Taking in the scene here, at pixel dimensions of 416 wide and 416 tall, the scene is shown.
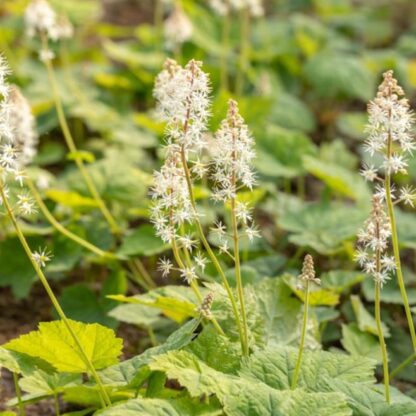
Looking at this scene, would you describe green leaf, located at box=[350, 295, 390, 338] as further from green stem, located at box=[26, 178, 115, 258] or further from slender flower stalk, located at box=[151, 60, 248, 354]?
green stem, located at box=[26, 178, 115, 258]

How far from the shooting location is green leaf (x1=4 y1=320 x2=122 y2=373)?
110 inches

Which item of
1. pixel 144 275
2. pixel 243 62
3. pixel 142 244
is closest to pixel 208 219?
pixel 144 275

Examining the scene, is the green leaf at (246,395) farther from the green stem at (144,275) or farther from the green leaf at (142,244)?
the green stem at (144,275)

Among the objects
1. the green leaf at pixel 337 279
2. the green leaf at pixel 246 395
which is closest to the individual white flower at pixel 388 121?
the green leaf at pixel 246 395

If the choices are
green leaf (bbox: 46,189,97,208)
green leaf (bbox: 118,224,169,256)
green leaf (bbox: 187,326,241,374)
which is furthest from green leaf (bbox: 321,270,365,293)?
green leaf (bbox: 46,189,97,208)

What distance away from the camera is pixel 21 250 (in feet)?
13.9

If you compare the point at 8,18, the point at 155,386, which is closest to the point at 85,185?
the point at 155,386

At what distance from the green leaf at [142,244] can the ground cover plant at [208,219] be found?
0.04ft

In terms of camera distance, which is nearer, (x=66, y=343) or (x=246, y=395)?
(x=246, y=395)

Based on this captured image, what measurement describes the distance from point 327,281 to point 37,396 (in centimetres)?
141

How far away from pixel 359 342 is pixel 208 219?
1.27m

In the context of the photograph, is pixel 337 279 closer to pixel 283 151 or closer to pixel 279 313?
pixel 279 313

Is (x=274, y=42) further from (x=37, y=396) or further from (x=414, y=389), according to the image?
(x=37, y=396)

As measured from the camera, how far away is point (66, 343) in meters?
2.82
